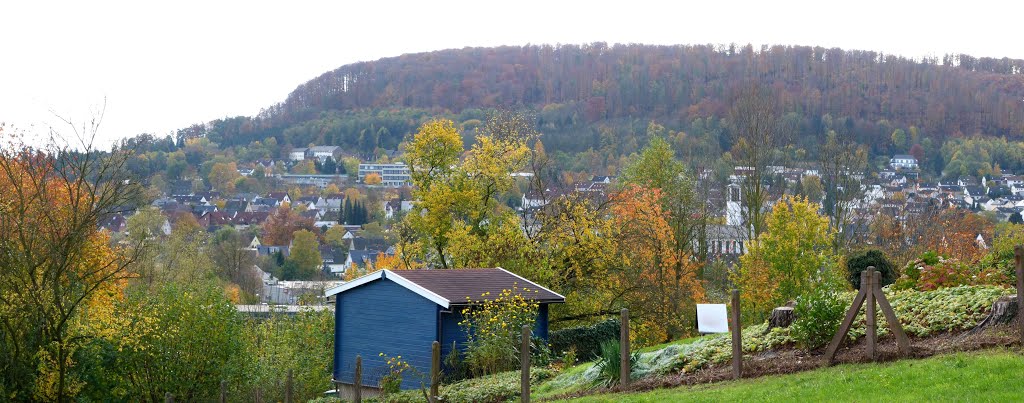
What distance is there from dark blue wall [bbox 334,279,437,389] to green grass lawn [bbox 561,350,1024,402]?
30.3ft

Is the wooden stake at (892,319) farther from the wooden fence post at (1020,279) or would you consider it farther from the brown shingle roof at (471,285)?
the brown shingle roof at (471,285)

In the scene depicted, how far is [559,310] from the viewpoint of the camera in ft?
102

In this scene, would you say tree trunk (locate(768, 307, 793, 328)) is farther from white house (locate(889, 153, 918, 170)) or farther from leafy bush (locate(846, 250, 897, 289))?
white house (locate(889, 153, 918, 170))

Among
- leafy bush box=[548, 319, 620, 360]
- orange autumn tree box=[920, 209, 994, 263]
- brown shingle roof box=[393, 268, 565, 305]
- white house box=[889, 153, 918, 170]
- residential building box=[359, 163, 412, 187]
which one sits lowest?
residential building box=[359, 163, 412, 187]

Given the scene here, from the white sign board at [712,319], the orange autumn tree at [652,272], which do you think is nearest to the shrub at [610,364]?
the white sign board at [712,319]

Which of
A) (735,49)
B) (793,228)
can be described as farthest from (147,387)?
(735,49)

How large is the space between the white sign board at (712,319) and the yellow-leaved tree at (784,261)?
6.01 meters

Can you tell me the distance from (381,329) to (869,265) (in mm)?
11885


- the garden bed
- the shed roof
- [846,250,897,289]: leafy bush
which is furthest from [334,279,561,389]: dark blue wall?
[846,250,897,289]: leafy bush

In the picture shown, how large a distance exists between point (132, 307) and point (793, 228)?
19560 millimetres

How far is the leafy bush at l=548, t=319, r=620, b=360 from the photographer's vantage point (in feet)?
78.4

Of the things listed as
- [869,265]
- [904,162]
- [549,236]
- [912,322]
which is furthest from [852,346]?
[904,162]

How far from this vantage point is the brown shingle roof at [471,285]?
22094 millimetres

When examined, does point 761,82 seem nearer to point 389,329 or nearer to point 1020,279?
point 389,329
